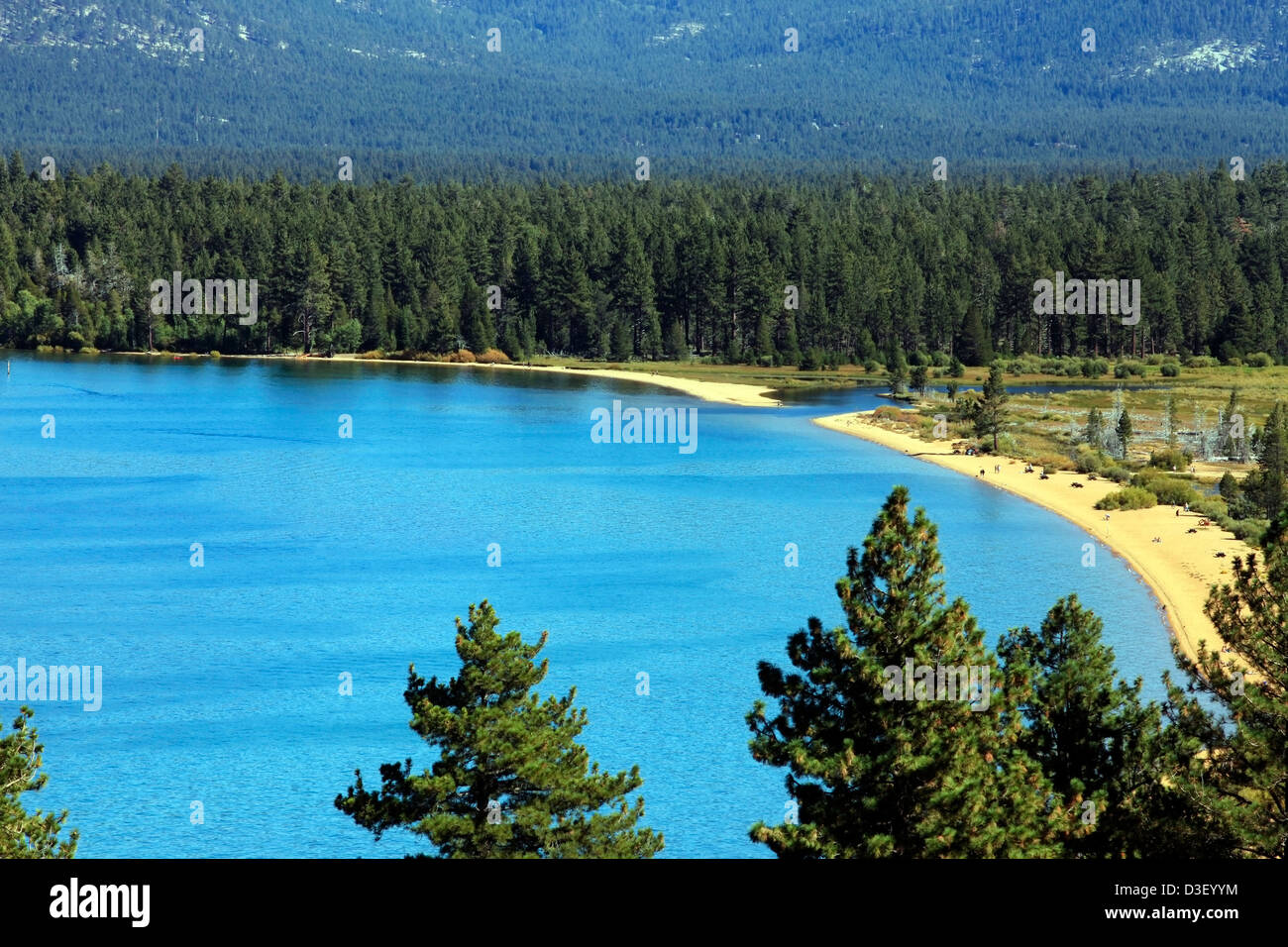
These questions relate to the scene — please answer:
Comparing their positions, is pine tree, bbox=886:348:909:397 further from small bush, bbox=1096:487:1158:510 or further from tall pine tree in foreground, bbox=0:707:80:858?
tall pine tree in foreground, bbox=0:707:80:858

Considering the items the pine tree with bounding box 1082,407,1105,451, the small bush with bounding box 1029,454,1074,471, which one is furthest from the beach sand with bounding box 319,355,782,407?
the small bush with bounding box 1029,454,1074,471

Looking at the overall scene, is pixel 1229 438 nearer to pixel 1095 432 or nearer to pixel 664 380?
pixel 1095 432

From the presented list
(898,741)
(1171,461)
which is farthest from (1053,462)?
(898,741)

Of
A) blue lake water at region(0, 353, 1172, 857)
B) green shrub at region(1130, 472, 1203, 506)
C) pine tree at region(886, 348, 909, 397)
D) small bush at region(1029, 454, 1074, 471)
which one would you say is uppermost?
pine tree at region(886, 348, 909, 397)

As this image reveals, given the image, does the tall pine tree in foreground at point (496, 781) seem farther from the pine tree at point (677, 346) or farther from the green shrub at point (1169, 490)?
the pine tree at point (677, 346)
